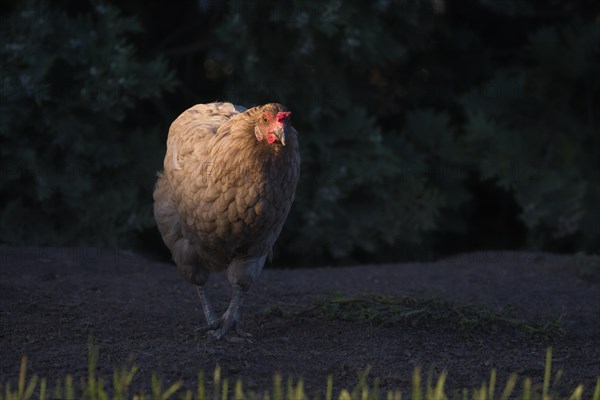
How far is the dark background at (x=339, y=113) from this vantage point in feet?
21.4

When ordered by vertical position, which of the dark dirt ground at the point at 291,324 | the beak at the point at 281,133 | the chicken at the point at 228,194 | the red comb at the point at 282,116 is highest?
the red comb at the point at 282,116

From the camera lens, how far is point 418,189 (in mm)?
7227

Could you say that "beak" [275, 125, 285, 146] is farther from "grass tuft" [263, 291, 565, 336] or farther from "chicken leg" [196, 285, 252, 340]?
"grass tuft" [263, 291, 565, 336]

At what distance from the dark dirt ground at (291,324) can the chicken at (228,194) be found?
1.23 ft

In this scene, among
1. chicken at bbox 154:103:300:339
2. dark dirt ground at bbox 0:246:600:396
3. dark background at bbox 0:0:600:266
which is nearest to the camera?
dark dirt ground at bbox 0:246:600:396

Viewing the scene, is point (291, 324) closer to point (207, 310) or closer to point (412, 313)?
point (207, 310)

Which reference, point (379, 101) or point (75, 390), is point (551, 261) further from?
point (75, 390)

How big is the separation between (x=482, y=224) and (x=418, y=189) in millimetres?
1828

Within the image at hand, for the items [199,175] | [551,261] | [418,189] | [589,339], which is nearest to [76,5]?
[418,189]

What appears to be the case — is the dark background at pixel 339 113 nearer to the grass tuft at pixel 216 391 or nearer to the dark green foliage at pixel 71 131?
the dark green foliage at pixel 71 131

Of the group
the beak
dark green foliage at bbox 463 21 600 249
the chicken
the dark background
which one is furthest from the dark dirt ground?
the beak

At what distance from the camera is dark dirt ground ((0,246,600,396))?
383 centimetres

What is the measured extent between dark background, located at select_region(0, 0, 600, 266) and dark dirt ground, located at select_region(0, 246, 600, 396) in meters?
0.59

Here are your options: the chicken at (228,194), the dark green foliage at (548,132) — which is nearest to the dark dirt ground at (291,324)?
the chicken at (228,194)
